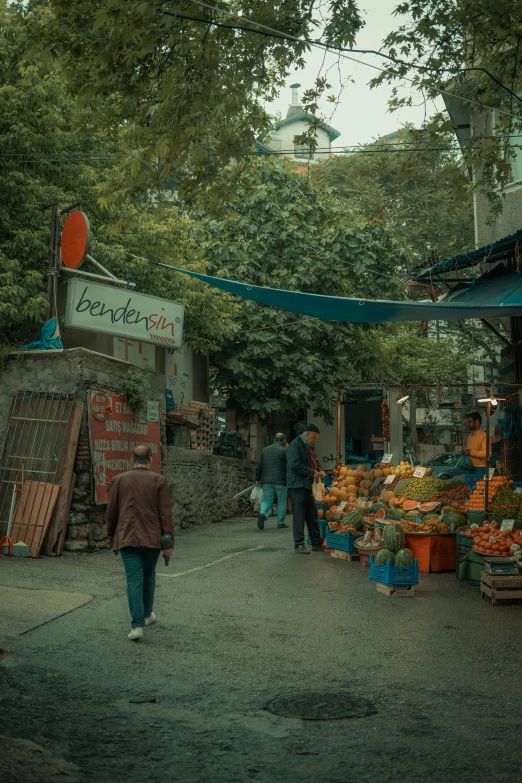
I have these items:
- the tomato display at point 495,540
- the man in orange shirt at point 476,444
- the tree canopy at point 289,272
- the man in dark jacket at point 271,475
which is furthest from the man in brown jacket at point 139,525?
the tree canopy at point 289,272

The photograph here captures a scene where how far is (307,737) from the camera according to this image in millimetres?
5297

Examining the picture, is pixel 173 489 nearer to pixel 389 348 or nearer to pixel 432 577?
pixel 432 577

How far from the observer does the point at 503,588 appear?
1018 cm

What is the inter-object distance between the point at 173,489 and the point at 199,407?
17.1 feet

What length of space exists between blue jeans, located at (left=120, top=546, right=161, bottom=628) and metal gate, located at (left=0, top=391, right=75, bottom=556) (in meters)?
5.47

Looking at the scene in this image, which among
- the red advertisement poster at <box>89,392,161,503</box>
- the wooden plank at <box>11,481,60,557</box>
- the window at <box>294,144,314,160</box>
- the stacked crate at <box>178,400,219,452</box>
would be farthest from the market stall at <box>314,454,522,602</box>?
the stacked crate at <box>178,400,219,452</box>

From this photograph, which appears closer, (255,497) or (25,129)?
(25,129)

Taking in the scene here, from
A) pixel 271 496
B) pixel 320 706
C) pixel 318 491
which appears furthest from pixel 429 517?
Result: pixel 320 706

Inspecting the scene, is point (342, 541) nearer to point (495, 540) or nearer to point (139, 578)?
point (495, 540)

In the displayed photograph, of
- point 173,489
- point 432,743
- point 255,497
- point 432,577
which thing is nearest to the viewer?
point 432,743

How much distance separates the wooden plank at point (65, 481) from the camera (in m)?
13.9

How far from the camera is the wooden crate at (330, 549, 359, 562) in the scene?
13938 millimetres

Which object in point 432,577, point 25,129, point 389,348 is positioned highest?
point 25,129

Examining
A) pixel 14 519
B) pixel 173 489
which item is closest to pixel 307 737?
pixel 14 519
